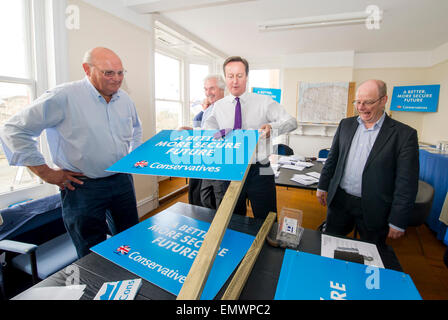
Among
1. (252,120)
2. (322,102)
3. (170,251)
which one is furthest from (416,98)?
(170,251)

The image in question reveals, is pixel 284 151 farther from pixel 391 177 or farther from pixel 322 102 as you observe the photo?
pixel 391 177

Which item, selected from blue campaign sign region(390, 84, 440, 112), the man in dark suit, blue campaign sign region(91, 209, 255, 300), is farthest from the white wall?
blue campaign sign region(390, 84, 440, 112)

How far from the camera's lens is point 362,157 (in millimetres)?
1737

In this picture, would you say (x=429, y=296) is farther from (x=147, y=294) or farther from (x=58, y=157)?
(x=58, y=157)

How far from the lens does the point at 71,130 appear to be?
141 cm

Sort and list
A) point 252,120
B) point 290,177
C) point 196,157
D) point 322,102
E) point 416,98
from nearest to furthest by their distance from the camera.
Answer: point 196,157, point 252,120, point 290,177, point 416,98, point 322,102

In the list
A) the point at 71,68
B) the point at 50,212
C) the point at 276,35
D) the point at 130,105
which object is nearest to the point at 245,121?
the point at 130,105

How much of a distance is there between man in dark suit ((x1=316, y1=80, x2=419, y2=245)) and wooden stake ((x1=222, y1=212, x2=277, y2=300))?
1.01m

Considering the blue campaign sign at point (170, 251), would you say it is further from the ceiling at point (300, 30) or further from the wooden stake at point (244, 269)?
the ceiling at point (300, 30)

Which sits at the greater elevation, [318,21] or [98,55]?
[318,21]

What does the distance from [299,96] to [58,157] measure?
6.00m

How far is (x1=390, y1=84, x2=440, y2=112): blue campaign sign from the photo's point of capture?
5234 millimetres

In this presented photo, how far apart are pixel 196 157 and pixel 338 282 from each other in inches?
26.8

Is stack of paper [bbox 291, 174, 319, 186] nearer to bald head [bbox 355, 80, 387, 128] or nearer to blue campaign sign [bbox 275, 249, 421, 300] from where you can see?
bald head [bbox 355, 80, 387, 128]
